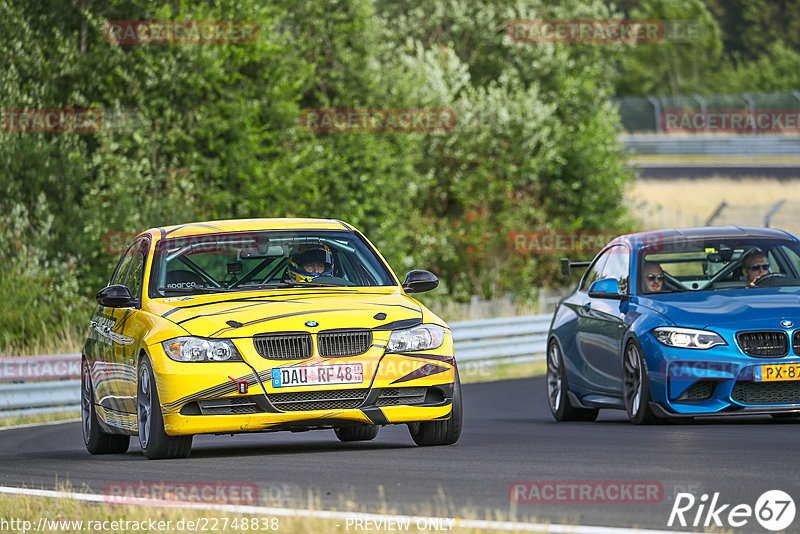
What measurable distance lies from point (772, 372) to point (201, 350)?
4122 mm

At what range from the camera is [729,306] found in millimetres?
11242

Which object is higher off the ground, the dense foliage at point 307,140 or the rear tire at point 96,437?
the rear tire at point 96,437

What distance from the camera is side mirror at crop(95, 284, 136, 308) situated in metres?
10.4

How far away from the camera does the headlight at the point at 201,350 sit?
367 inches

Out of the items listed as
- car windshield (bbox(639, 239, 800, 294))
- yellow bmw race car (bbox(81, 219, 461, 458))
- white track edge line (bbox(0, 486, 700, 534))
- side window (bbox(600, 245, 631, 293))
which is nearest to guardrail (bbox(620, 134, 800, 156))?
side window (bbox(600, 245, 631, 293))

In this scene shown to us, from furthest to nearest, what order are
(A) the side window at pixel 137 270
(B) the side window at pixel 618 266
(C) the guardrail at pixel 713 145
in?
(C) the guardrail at pixel 713 145
(B) the side window at pixel 618 266
(A) the side window at pixel 137 270

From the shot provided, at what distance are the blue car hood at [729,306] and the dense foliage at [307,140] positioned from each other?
13906mm

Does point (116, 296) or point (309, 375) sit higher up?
point (116, 296)

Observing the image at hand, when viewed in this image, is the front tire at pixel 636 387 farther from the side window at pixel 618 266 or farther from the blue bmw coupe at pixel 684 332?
the side window at pixel 618 266

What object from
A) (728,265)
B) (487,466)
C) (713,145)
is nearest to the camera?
(487,466)

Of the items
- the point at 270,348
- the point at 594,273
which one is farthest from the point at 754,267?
the point at 270,348

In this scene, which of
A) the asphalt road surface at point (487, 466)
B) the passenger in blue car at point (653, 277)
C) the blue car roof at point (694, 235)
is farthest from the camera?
the blue car roof at point (694, 235)

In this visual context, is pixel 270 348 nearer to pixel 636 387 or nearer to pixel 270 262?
pixel 270 262

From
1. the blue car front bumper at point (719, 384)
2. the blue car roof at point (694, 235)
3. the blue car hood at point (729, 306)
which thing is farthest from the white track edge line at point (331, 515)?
the blue car roof at point (694, 235)
